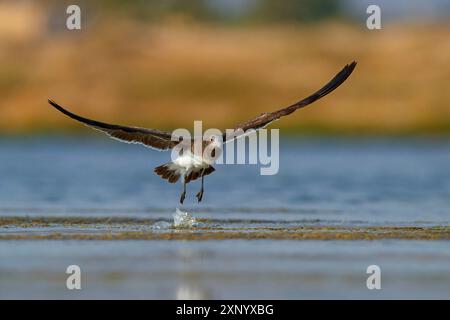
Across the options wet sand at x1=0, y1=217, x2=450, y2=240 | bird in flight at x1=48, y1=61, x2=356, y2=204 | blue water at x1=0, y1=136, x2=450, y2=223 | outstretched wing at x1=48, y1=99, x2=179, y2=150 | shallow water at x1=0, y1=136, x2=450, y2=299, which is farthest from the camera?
blue water at x1=0, y1=136, x2=450, y2=223

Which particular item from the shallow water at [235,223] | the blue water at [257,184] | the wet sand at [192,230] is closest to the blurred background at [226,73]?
the blue water at [257,184]

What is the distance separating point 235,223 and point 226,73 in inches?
897

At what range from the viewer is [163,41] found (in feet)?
131

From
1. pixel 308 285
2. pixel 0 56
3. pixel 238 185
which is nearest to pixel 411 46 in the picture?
pixel 0 56

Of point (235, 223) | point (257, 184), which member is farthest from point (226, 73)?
point (235, 223)

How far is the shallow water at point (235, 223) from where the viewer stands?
35.7ft

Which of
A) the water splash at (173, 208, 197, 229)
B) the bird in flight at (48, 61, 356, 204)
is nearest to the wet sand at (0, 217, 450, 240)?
the water splash at (173, 208, 197, 229)

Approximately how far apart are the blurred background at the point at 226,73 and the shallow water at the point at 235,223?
579cm

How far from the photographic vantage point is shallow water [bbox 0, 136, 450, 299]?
10.9 metres

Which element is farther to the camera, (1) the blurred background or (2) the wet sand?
(1) the blurred background

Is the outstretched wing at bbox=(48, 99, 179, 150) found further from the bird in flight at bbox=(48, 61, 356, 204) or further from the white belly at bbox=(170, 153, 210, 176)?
the white belly at bbox=(170, 153, 210, 176)

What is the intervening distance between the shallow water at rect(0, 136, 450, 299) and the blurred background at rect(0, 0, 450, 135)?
579 centimetres

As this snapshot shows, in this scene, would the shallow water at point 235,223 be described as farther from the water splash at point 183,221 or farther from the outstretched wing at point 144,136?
the outstretched wing at point 144,136
